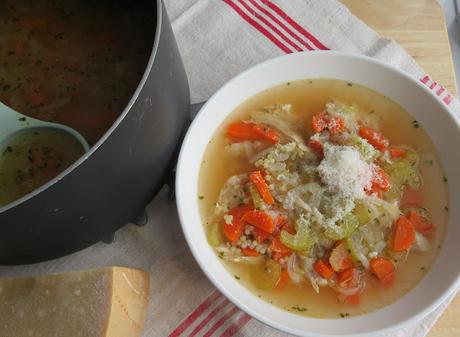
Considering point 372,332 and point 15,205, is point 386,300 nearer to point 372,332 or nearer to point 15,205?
point 372,332

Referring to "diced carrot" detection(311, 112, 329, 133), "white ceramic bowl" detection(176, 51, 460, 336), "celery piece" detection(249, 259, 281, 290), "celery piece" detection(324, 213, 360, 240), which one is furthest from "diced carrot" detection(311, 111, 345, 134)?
"celery piece" detection(249, 259, 281, 290)

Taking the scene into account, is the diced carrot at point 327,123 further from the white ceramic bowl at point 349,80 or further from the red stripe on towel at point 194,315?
the red stripe on towel at point 194,315

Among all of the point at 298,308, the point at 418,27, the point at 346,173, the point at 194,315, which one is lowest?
the point at 194,315

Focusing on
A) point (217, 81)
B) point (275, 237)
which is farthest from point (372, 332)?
point (217, 81)

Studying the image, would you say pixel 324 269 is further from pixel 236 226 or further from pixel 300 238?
pixel 236 226

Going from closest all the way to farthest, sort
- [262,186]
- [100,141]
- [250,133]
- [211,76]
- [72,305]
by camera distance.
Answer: [100,141] → [72,305] → [262,186] → [250,133] → [211,76]

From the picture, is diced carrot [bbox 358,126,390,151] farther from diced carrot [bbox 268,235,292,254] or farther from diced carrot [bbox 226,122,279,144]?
diced carrot [bbox 268,235,292,254]

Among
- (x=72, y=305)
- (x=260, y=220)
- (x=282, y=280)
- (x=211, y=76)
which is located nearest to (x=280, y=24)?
(x=211, y=76)

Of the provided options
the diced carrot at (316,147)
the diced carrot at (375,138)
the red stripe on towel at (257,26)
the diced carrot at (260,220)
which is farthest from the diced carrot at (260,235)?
the red stripe on towel at (257,26)
